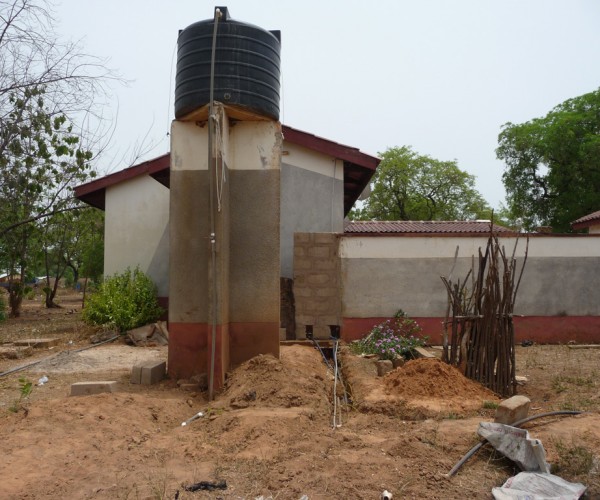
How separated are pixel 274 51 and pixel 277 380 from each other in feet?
14.0

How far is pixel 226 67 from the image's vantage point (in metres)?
6.94

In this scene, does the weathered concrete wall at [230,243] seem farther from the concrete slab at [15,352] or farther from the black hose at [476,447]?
the concrete slab at [15,352]

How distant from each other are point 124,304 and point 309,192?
4.87m

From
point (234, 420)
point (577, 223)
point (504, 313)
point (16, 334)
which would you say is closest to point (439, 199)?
point (577, 223)

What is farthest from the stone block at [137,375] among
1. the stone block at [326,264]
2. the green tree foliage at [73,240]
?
the green tree foliage at [73,240]

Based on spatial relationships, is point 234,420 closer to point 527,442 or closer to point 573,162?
point 527,442

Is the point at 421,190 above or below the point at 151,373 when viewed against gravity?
above

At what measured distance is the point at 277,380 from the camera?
20.4 feet

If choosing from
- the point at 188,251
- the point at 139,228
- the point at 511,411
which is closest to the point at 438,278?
the point at 188,251

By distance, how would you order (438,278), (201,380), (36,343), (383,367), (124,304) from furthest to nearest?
1. (124,304)
2. (438,278)
3. (36,343)
4. (383,367)
5. (201,380)

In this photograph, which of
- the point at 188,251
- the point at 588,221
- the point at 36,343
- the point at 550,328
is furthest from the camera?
the point at 588,221

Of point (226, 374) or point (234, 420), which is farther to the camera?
point (226, 374)

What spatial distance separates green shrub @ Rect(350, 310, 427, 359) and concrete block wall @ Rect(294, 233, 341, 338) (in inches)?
34.2

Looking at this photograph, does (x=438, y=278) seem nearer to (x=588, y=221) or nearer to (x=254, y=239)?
(x=254, y=239)
